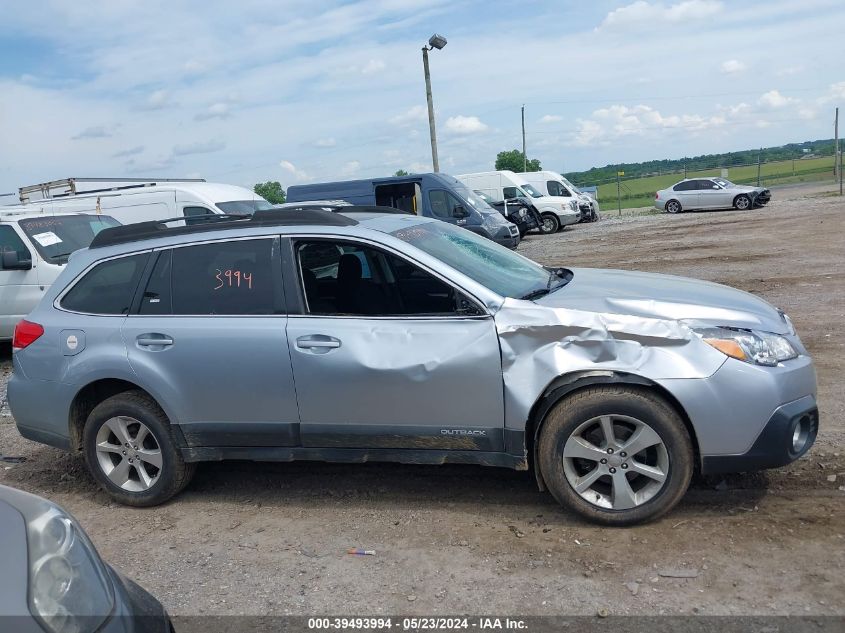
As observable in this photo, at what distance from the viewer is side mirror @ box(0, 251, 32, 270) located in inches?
378

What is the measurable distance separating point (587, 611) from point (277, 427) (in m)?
2.05

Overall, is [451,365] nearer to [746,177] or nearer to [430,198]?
[430,198]

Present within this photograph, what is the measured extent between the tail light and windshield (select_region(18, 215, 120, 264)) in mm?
5325

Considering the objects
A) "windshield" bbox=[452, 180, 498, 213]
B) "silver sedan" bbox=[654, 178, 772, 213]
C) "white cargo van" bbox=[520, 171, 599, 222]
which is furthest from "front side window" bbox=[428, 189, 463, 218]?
"silver sedan" bbox=[654, 178, 772, 213]

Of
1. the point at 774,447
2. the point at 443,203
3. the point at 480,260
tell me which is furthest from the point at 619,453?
the point at 443,203

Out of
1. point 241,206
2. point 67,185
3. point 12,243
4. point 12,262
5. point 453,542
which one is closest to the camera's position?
point 453,542

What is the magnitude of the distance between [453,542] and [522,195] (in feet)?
82.7

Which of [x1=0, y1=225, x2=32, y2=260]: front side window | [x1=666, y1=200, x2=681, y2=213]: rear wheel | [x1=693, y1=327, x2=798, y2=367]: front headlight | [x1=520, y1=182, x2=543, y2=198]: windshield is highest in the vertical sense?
[x1=0, y1=225, x2=32, y2=260]: front side window

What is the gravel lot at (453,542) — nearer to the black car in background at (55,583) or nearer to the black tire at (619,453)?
the black tire at (619,453)

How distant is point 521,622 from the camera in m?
3.39

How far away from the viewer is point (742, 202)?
31.3 m

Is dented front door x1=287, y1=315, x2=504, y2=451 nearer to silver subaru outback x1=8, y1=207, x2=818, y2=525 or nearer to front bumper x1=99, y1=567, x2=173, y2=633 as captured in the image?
silver subaru outback x1=8, y1=207, x2=818, y2=525

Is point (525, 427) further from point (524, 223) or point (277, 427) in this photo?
point (524, 223)

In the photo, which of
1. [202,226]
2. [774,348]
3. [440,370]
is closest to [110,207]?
[202,226]
